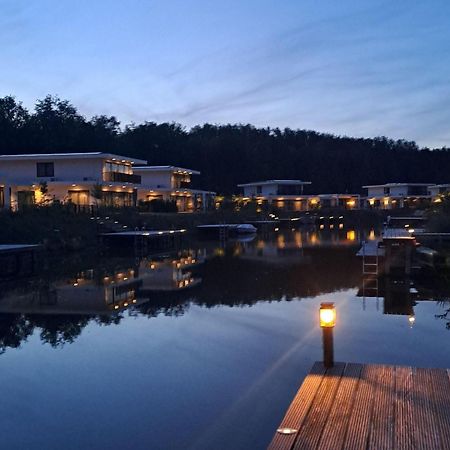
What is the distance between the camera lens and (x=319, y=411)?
5.73 metres

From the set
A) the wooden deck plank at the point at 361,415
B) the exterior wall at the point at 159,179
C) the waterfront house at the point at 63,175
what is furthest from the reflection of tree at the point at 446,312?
the exterior wall at the point at 159,179


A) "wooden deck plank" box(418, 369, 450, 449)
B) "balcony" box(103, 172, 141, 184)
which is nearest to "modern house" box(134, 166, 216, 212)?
"balcony" box(103, 172, 141, 184)

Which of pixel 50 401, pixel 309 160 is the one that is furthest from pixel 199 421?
pixel 309 160

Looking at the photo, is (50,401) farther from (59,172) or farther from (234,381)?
(59,172)

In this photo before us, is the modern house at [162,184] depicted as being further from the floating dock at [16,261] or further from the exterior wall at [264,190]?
the floating dock at [16,261]

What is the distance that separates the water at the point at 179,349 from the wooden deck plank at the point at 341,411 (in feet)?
3.46

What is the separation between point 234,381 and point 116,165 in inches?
1621

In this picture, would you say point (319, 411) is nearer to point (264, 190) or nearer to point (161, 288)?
point (161, 288)

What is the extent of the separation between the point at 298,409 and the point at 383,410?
850 millimetres

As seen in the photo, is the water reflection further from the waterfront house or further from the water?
the waterfront house

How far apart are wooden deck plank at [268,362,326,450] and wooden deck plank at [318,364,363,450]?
0.25 meters

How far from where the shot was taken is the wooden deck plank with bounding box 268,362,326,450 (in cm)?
497

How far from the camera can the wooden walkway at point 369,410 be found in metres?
5.00

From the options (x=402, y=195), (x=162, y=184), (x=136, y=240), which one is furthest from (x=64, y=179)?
(x=402, y=195)
